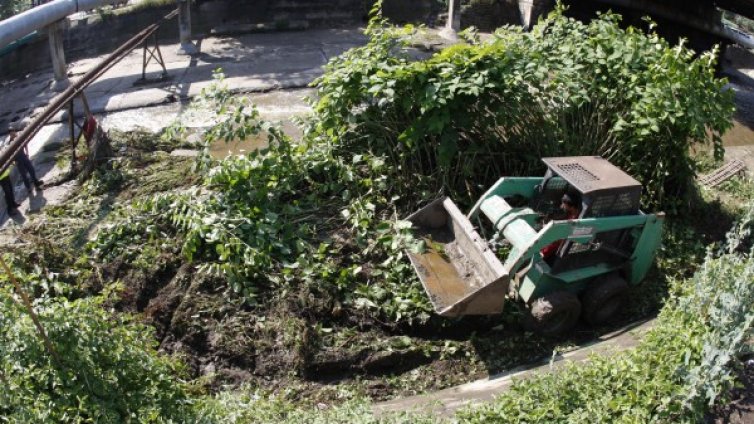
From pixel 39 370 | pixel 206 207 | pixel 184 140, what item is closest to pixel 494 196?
pixel 206 207

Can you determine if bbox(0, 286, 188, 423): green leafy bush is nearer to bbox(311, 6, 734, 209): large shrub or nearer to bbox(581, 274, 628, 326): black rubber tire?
bbox(311, 6, 734, 209): large shrub

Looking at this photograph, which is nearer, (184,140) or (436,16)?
(184,140)

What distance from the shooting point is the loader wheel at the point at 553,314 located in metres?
7.12

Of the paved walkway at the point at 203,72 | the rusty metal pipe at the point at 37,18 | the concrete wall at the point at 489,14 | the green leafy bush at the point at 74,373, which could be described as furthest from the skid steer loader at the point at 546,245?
the concrete wall at the point at 489,14

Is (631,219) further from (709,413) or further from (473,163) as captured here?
(709,413)

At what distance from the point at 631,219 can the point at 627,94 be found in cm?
250

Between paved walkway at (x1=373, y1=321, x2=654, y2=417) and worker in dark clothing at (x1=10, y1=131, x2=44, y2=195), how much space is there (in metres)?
6.69

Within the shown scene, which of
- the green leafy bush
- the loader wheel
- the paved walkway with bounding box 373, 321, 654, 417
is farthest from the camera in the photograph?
the loader wheel

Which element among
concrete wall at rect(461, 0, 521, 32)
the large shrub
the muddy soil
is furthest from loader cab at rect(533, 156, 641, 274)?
concrete wall at rect(461, 0, 521, 32)

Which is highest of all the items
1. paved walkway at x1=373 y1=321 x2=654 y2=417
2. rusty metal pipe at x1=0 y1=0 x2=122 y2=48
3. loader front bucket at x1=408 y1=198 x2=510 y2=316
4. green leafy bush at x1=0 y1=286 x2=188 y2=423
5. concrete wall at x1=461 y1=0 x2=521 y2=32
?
rusty metal pipe at x1=0 y1=0 x2=122 y2=48

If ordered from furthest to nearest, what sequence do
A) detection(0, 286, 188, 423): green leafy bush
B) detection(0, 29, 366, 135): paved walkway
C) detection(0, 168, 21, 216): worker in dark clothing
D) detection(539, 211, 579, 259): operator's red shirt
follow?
detection(0, 29, 366, 135): paved walkway < detection(0, 168, 21, 216): worker in dark clothing < detection(539, 211, 579, 259): operator's red shirt < detection(0, 286, 188, 423): green leafy bush

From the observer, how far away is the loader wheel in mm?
7121

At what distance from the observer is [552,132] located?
30.4 feet

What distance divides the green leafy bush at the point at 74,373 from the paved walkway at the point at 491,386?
6.91ft
